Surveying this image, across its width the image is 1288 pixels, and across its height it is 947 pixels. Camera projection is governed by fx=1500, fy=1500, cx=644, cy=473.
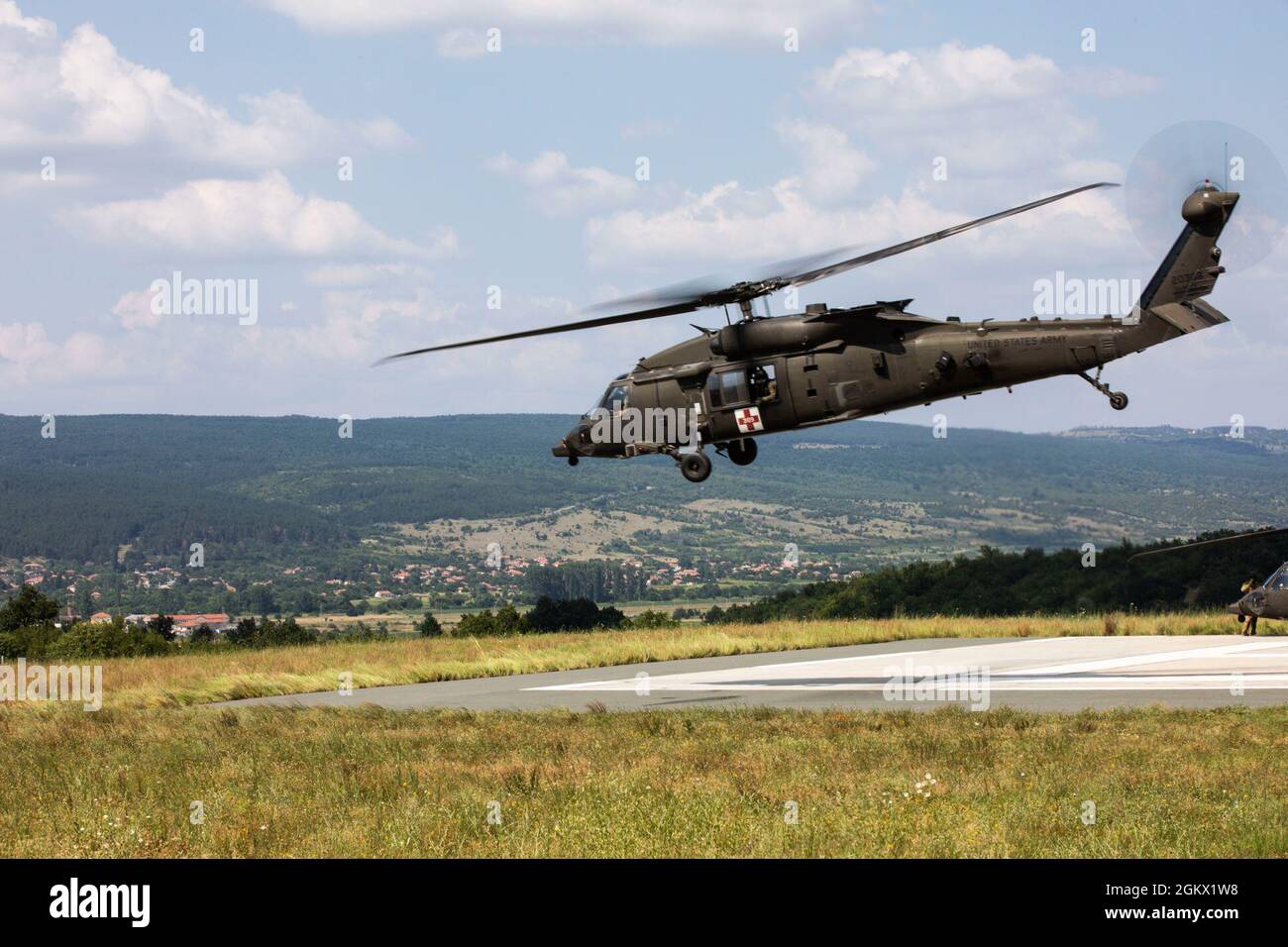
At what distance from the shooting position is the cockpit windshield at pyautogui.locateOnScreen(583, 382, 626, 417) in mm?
33031

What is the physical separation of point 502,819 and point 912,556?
118335 mm

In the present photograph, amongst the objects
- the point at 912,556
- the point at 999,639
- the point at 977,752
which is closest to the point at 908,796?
the point at 977,752

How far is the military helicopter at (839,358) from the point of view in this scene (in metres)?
27.6

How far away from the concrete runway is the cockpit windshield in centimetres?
627

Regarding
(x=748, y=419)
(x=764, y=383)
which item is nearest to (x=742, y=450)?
(x=748, y=419)

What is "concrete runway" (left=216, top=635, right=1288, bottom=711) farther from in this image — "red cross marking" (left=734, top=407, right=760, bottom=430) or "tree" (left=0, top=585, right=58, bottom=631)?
"tree" (left=0, top=585, right=58, bottom=631)

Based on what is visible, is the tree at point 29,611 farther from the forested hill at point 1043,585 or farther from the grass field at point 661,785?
the grass field at point 661,785

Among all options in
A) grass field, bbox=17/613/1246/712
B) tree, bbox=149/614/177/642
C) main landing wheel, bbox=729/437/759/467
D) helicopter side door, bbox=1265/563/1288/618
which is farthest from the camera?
tree, bbox=149/614/177/642

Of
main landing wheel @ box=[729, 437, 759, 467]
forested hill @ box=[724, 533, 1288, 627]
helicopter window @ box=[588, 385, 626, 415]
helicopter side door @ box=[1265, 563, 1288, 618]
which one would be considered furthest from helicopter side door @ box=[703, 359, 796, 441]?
forested hill @ box=[724, 533, 1288, 627]

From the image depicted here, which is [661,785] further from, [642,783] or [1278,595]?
[1278,595]

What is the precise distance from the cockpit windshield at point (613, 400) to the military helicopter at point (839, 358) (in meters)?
0.03

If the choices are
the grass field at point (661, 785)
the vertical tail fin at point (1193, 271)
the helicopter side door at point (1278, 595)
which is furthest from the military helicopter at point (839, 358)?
the helicopter side door at point (1278, 595)

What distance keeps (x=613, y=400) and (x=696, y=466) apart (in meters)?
2.84

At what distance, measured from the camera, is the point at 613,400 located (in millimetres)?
33125
